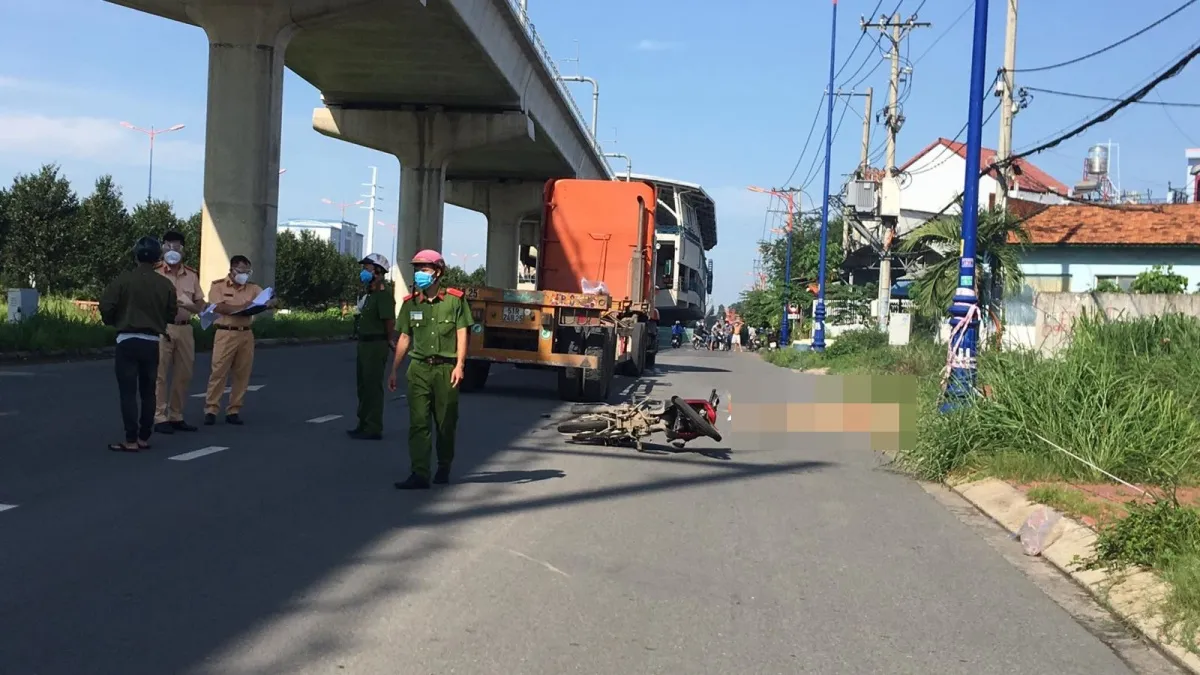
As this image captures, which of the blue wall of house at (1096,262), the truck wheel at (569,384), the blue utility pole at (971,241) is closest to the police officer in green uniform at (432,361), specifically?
the blue utility pole at (971,241)

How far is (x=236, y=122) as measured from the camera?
79.9ft

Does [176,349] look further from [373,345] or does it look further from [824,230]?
[824,230]

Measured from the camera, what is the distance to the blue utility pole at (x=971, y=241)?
1207cm

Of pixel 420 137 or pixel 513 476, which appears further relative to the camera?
pixel 420 137

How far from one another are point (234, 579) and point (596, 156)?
49749mm

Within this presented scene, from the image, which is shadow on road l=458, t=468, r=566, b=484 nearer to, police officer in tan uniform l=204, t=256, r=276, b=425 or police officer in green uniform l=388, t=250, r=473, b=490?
police officer in green uniform l=388, t=250, r=473, b=490

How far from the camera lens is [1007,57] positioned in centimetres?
2509

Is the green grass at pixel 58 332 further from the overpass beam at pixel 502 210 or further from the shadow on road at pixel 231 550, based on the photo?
the overpass beam at pixel 502 210

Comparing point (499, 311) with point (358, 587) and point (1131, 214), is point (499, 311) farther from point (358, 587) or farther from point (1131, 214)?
point (1131, 214)

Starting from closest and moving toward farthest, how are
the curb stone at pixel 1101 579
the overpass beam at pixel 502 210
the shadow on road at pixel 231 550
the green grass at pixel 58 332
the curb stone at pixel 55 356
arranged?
the shadow on road at pixel 231 550 < the curb stone at pixel 1101 579 < the curb stone at pixel 55 356 < the green grass at pixel 58 332 < the overpass beam at pixel 502 210

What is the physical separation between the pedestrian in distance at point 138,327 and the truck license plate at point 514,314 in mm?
7017

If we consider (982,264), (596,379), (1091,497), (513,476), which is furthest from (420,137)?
(1091,497)

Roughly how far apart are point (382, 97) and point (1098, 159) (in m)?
44.6

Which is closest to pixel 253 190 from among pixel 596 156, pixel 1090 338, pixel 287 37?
pixel 287 37
